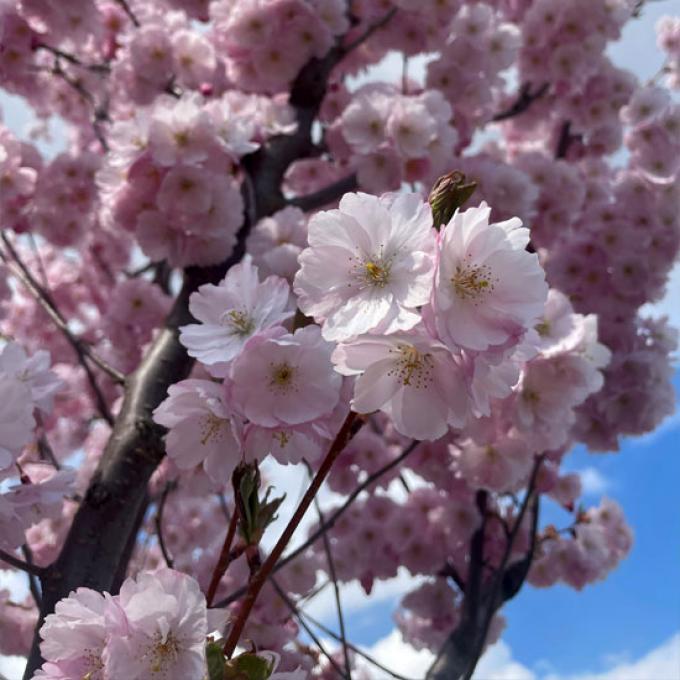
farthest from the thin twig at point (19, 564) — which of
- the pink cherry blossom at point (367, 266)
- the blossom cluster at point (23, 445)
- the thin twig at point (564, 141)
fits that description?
the thin twig at point (564, 141)

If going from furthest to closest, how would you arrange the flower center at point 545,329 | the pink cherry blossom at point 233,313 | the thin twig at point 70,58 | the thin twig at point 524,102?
the thin twig at point 524,102 → the thin twig at point 70,58 → the flower center at point 545,329 → the pink cherry blossom at point 233,313

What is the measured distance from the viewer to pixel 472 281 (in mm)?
830

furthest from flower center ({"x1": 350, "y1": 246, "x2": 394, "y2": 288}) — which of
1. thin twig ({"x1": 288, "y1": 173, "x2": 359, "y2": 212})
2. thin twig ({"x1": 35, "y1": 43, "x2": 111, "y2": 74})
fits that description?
thin twig ({"x1": 35, "y1": 43, "x2": 111, "y2": 74})

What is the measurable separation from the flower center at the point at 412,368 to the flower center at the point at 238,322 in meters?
0.23

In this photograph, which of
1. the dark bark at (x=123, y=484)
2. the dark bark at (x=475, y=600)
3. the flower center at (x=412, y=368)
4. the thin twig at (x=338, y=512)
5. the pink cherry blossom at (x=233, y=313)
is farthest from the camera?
the dark bark at (x=475, y=600)

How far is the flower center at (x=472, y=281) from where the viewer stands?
815 mm

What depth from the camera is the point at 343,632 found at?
150cm

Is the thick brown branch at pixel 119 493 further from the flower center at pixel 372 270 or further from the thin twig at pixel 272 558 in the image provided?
the flower center at pixel 372 270

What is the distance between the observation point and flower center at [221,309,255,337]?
1.03 meters

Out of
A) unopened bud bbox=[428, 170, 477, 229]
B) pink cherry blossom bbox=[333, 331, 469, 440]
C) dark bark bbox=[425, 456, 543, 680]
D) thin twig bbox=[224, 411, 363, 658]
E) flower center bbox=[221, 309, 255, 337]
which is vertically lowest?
thin twig bbox=[224, 411, 363, 658]

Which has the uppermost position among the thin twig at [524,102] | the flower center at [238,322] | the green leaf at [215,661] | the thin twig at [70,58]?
the thin twig at [524,102]

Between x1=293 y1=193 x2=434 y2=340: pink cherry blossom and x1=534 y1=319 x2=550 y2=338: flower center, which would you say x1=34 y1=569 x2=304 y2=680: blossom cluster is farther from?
x1=534 y1=319 x2=550 y2=338: flower center

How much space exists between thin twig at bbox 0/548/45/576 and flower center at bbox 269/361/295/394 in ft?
1.54

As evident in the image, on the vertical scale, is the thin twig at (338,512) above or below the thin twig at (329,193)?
below
